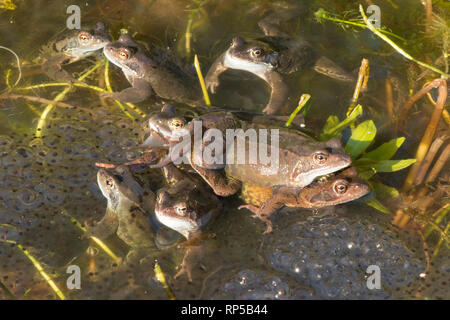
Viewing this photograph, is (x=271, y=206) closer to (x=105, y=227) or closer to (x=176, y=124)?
(x=176, y=124)

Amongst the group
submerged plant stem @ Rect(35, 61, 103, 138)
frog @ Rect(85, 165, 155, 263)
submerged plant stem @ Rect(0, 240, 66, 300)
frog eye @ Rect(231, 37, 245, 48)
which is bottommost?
submerged plant stem @ Rect(0, 240, 66, 300)

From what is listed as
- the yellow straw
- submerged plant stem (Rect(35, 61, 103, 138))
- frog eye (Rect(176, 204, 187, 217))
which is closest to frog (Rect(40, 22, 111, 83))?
submerged plant stem (Rect(35, 61, 103, 138))

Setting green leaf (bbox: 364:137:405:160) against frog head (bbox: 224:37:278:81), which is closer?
green leaf (bbox: 364:137:405:160)

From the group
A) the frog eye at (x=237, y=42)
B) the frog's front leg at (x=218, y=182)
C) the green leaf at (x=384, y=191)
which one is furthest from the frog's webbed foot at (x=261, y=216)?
the frog eye at (x=237, y=42)

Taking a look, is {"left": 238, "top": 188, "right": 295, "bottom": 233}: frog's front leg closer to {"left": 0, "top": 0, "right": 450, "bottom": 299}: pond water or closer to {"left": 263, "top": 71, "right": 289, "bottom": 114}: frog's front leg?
{"left": 0, "top": 0, "right": 450, "bottom": 299}: pond water

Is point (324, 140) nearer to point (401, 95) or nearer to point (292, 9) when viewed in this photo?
point (401, 95)

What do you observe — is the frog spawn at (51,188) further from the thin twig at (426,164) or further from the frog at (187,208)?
the thin twig at (426,164)
